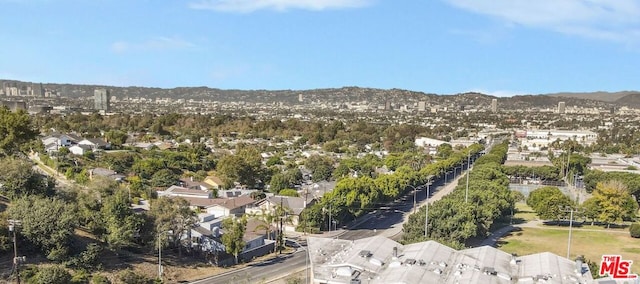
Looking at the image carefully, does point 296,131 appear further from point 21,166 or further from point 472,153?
point 21,166

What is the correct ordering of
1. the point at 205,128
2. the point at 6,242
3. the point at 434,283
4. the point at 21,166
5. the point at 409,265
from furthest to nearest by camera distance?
1. the point at 205,128
2. the point at 21,166
3. the point at 6,242
4. the point at 409,265
5. the point at 434,283

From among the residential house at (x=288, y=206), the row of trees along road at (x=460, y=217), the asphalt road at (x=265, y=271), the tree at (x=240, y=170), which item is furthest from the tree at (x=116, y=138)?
the row of trees along road at (x=460, y=217)

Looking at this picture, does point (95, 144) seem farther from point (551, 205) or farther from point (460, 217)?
point (551, 205)

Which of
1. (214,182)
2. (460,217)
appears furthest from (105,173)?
(460,217)

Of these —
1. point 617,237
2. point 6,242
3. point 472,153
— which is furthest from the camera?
point 472,153

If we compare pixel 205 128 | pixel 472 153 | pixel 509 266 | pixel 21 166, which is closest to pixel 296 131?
pixel 205 128
